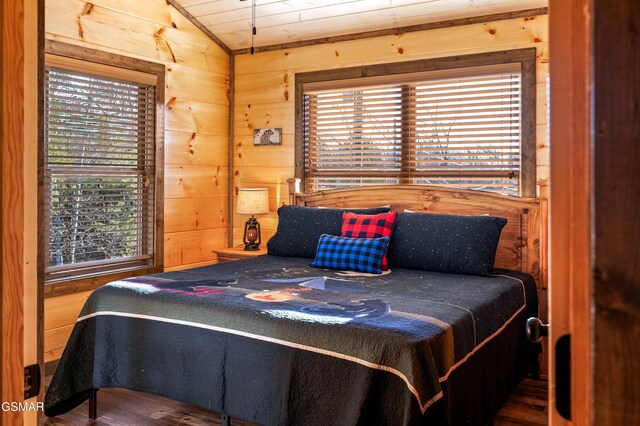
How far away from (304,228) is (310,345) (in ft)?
6.07

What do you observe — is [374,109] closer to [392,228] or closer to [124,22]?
[392,228]

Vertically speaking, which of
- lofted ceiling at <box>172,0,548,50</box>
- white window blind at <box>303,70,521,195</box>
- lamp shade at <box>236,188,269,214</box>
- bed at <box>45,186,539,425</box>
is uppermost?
lofted ceiling at <box>172,0,548,50</box>

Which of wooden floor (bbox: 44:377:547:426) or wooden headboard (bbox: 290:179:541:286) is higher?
wooden headboard (bbox: 290:179:541:286)

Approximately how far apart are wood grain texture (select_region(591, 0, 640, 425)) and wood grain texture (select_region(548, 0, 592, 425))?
0.22 ft

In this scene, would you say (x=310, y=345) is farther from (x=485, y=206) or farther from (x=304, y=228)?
(x=485, y=206)

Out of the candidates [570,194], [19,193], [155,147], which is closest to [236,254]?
[155,147]

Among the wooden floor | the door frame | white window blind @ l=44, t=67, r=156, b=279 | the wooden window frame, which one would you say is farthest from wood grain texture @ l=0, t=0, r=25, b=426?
white window blind @ l=44, t=67, r=156, b=279

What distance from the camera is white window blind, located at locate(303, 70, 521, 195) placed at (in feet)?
12.7

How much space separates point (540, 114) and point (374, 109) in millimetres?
1180

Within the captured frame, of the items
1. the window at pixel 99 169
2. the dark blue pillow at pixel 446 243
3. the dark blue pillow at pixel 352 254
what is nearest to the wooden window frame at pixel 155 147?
the window at pixel 99 169

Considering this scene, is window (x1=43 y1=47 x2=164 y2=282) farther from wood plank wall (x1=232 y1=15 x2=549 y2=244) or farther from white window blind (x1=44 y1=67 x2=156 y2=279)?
wood plank wall (x1=232 y1=15 x2=549 y2=244)

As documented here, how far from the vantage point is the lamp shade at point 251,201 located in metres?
4.54

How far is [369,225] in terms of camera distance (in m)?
3.68

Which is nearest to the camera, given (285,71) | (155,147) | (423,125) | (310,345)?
(310,345)
